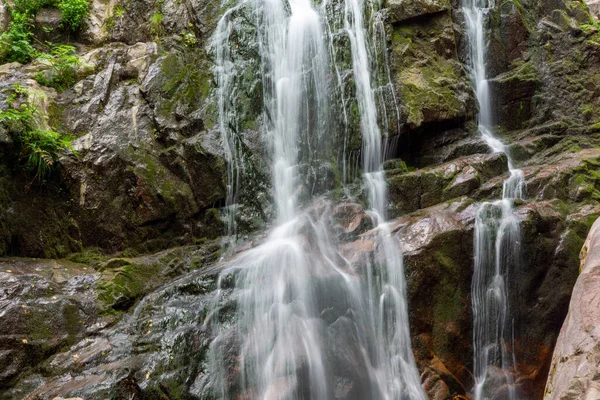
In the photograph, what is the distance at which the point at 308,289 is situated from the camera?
655 cm

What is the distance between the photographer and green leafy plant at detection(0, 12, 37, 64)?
30.0 feet

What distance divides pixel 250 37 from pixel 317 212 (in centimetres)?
452

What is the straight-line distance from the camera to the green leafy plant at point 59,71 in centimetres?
→ 883

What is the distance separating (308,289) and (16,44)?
7.94m

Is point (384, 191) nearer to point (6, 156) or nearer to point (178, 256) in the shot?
point (178, 256)

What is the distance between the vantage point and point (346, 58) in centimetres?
948

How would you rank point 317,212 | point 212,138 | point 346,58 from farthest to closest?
1. point 346,58
2. point 212,138
3. point 317,212

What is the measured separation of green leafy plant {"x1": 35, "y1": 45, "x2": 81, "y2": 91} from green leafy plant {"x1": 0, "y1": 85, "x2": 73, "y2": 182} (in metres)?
0.87

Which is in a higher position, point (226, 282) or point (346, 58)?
point (346, 58)

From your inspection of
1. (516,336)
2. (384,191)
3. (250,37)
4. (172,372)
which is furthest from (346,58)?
(172,372)

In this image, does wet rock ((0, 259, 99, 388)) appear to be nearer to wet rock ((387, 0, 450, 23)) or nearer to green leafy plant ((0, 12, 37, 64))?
green leafy plant ((0, 12, 37, 64))

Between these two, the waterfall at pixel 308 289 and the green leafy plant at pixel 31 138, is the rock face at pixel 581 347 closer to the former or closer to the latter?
the waterfall at pixel 308 289

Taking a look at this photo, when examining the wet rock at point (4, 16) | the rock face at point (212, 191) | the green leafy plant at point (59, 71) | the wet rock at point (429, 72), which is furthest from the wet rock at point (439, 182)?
the wet rock at point (4, 16)

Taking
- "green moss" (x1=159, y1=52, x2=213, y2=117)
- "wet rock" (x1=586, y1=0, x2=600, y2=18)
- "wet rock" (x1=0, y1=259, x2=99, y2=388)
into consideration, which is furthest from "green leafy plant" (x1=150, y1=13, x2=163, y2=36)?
"wet rock" (x1=586, y1=0, x2=600, y2=18)
